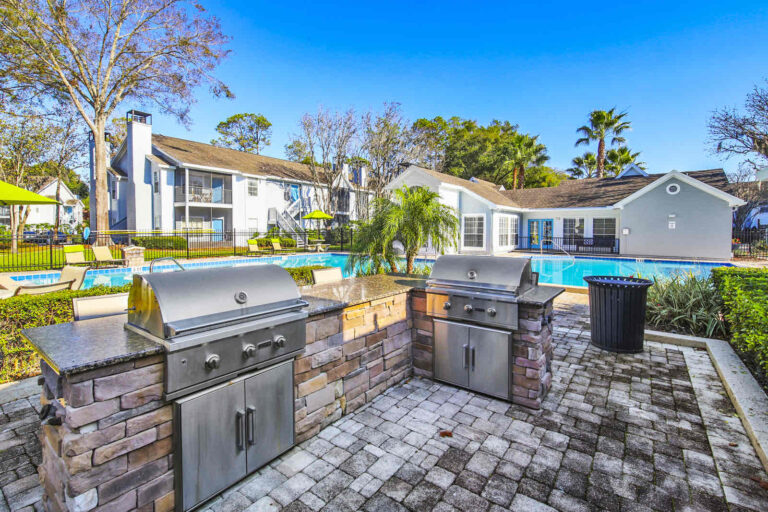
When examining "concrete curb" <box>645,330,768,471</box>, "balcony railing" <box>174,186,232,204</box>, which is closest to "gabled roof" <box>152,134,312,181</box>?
"balcony railing" <box>174,186,232,204</box>

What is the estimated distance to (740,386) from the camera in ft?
11.7

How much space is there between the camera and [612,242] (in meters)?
19.5

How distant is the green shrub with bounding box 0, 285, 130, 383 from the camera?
390cm

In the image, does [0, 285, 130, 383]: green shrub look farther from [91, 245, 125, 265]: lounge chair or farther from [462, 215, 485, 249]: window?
[462, 215, 485, 249]: window

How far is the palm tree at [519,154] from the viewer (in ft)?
96.5

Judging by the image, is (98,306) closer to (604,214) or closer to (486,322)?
(486,322)

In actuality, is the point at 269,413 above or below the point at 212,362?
below

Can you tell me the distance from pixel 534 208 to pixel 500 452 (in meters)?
20.8

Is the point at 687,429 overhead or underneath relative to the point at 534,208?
underneath

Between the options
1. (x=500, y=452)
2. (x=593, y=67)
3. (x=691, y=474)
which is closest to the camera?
(x=691, y=474)

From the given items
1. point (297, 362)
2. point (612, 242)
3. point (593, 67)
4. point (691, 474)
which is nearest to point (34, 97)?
point (297, 362)

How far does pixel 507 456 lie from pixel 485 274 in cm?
158

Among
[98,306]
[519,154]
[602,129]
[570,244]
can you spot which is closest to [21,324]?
[98,306]

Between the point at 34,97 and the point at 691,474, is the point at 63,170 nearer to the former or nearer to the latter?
the point at 34,97
